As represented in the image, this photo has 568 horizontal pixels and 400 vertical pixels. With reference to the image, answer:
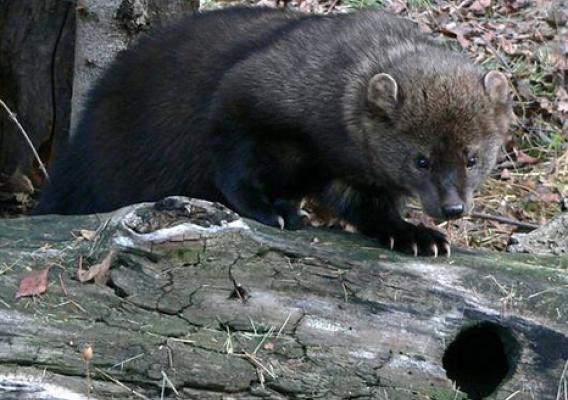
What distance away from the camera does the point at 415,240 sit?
533cm

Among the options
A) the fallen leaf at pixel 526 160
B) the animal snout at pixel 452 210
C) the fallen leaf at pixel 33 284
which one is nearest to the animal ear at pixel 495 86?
the animal snout at pixel 452 210

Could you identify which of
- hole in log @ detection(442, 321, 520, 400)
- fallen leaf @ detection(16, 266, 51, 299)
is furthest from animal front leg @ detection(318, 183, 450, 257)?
fallen leaf @ detection(16, 266, 51, 299)

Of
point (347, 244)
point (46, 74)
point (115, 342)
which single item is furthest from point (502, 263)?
point (46, 74)

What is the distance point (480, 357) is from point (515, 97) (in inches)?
183

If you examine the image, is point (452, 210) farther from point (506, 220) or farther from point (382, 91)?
point (506, 220)

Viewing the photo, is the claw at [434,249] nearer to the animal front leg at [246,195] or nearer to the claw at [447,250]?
the claw at [447,250]

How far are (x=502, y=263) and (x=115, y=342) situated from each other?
71.1 inches

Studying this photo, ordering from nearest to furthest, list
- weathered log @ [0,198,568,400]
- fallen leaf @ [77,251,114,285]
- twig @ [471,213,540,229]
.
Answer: weathered log @ [0,198,568,400]
fallen leaf @ [77,251,114,285]
twig @ [471,213,540,229]

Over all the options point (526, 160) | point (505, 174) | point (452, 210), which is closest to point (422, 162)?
point (452, 210)

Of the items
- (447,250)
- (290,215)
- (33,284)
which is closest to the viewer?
(33,284)

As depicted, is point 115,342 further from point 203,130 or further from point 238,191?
point 203,130

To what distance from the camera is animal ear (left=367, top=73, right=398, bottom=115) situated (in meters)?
5.60

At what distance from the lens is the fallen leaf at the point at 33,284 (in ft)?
14.3

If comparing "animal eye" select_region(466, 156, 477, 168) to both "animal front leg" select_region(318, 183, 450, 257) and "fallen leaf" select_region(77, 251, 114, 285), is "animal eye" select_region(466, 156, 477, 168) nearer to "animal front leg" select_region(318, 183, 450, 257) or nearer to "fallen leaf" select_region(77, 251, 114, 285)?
"animal front leg" select_region(318, 183, 450, 257)
